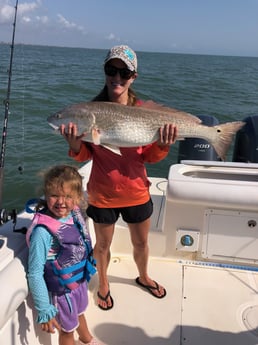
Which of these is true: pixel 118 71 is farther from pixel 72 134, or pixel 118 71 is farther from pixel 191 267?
pixel 191 267

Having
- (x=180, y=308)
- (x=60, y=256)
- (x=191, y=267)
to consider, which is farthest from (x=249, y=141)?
(x=60, y=256)

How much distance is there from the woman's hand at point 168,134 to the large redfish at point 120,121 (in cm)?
4

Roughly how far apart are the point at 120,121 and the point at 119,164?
1.00 feet

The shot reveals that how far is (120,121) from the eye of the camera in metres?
2.30

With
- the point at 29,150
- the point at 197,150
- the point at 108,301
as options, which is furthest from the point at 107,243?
the point at 29,150

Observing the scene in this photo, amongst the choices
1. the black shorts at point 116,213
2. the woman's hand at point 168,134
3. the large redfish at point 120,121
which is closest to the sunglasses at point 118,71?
the large redfish at point 120,121

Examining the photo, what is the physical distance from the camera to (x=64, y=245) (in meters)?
1.99

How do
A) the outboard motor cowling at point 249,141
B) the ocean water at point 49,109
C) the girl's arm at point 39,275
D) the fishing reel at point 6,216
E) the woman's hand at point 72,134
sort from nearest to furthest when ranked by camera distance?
1. the girl's arm at point 39,275
2. the fishing reel at point 6,216
3. the woman's hand at point 72,134
4. the outboard motor cowling at point 249,141
5. the ocean water at point 49,109

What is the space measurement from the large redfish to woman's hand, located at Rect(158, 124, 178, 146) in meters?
0.04

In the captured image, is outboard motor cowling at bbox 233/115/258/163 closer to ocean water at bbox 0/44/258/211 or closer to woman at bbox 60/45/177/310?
woman at bbox 60/45/177/310

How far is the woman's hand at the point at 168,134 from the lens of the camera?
2.31 m

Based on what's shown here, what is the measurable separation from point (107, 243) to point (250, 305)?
1.26 meters

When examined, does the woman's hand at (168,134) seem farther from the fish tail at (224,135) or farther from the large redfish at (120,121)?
the fish tail at (224,135)

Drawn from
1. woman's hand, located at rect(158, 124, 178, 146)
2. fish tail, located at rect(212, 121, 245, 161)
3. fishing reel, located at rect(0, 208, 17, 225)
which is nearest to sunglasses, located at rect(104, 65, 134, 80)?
woman's hand, located at rect(158, 124, 178, 146)
